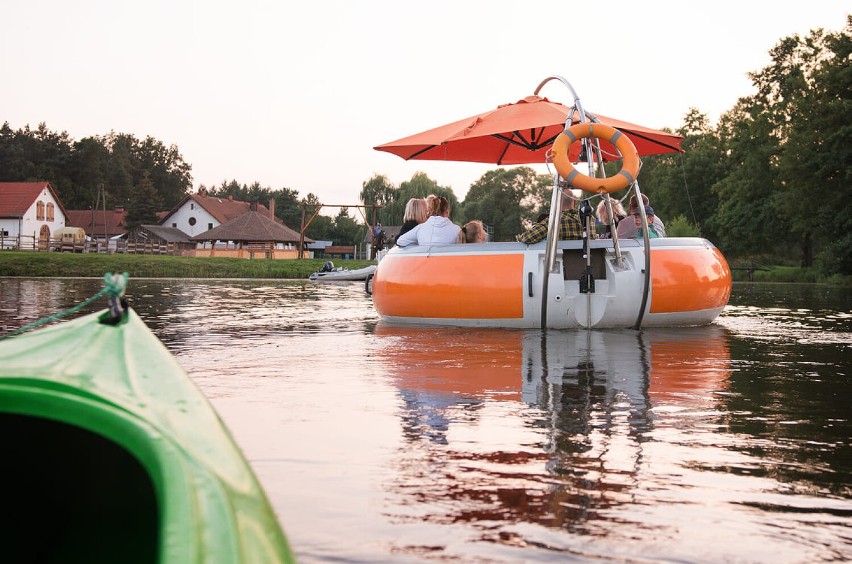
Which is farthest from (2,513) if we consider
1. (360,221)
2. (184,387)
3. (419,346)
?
(360,221)

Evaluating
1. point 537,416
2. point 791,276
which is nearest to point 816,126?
point 791,276

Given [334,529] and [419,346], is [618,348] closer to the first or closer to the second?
[419,346]

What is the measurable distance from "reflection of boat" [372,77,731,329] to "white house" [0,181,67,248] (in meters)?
66.1

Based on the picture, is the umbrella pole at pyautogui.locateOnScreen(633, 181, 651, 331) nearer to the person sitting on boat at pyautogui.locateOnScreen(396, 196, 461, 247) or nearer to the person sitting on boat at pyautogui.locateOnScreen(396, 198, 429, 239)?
the person sitting on boat at pyautogui.locateOnScreen(396, 196, 461, 247)

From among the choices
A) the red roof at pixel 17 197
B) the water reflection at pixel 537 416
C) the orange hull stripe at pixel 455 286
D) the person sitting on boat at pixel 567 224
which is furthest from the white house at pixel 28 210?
the water reflection at pixel 537 416

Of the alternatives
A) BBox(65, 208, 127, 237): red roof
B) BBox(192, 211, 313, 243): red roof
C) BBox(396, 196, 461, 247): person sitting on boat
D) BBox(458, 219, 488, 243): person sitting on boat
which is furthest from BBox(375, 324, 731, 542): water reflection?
BBox(65, 208, 127, 237): red roof

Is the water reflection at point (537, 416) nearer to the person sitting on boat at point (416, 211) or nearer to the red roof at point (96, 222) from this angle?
the person sitting on boat at point (416, 211)

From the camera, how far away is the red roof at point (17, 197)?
2830 inches

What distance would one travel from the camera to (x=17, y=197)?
73938 mm

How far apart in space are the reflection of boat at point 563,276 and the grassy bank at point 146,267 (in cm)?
2708

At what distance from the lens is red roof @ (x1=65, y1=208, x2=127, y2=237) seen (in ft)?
311

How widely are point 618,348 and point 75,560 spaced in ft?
21.3

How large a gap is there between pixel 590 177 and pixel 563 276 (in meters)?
1.27

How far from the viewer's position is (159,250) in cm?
6512
